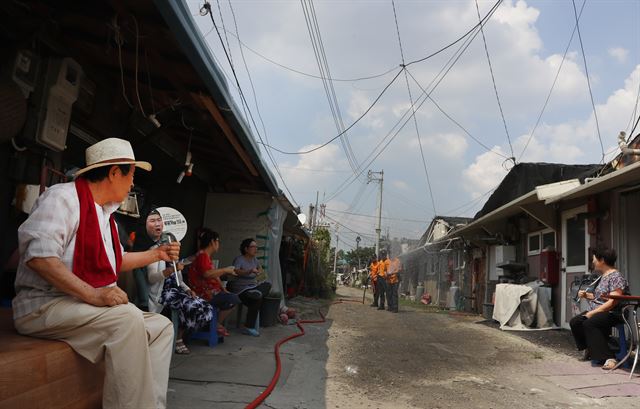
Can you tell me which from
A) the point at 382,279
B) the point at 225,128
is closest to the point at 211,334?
the point at 225,128

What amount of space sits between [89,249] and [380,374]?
3.19 meters

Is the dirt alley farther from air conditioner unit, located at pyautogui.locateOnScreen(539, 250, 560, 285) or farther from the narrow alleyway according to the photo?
air conditioner unit, located at pyautogui.locateOnScreen(539, 250, 560, 285)

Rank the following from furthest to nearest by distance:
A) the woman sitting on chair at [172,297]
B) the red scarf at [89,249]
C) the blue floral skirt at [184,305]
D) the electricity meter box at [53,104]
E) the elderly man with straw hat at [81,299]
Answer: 1. the blue floral skirt at [184,305]
2. the woman sitting on chair at [172,297]
3. the electricity meter box at [53,104]
4. the red scarf at [89,249]
5. the elderly man with straw hat at [81,299]

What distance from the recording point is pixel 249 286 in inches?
246

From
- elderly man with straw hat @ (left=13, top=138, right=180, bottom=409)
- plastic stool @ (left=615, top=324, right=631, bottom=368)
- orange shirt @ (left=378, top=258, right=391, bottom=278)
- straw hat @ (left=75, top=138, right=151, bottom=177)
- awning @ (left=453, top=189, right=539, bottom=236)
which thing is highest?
awning @ (left=453, top=189, right=539, bottom=236)

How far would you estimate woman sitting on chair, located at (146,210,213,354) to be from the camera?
4.20 m

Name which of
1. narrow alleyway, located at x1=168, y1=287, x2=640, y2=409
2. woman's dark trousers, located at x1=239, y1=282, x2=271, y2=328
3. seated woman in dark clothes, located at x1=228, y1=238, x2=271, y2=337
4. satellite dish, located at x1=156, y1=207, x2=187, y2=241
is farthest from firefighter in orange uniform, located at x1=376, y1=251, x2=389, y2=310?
satellite dish, located at x1=156, y1=207, x2=187, y2=241

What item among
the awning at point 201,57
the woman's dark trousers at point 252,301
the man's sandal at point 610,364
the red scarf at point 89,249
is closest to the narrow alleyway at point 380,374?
the man's sandal at point 610,364

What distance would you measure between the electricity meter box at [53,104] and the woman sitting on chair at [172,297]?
3.32 ft

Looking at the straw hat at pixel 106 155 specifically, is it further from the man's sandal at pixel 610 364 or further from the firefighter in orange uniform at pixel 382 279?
the firefighter in orange uniform at pixel 382 279

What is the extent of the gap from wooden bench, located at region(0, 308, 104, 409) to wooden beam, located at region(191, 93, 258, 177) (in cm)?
216

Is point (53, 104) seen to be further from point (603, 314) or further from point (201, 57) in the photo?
point (603, 314)

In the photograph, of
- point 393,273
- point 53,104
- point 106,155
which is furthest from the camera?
point 393,273

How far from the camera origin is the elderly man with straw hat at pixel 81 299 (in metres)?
1.96
